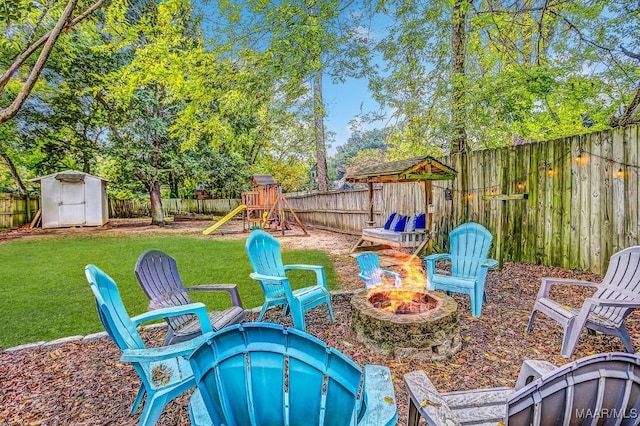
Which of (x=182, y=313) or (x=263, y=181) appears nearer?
(x=182, y=313)

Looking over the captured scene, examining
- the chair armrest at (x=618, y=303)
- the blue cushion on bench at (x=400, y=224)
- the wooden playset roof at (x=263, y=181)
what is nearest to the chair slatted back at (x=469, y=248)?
the chair armrest at (x=618, y=303)

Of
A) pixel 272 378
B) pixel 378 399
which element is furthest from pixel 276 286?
pixel 272 378

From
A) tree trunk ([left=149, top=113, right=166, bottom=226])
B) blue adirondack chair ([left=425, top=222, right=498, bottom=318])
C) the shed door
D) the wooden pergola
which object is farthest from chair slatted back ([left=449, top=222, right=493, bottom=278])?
the shed door

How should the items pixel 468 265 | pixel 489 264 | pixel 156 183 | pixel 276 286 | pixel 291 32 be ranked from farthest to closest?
pixel 156 183 → pixel 291 32 → pixel 468 265 → pixel 489 264 → pixel 276 286

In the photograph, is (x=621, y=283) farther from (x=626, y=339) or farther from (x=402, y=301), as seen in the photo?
(x=402, y=301)

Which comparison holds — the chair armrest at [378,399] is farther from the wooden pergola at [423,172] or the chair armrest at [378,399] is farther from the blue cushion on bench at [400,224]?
the blue cushion on bench at [400,224]

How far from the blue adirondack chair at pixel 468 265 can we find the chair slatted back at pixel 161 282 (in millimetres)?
2739

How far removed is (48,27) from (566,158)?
13070 mm

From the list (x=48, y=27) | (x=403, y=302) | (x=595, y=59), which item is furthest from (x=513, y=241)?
(x=48, y=27)

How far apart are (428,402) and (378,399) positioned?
0.75ft

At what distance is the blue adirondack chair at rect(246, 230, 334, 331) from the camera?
9.90 feet

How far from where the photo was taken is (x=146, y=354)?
1.72 meters

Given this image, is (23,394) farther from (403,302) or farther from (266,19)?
(266,19)

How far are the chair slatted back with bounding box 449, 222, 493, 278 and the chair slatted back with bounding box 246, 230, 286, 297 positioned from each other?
230cm
